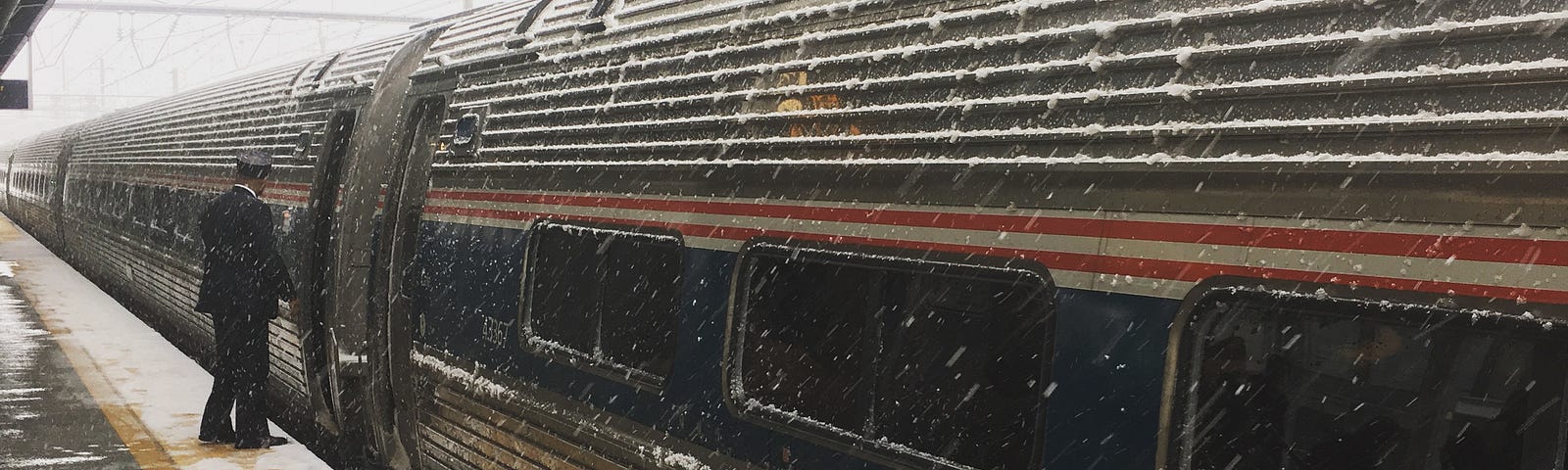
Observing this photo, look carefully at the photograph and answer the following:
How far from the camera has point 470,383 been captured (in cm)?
536

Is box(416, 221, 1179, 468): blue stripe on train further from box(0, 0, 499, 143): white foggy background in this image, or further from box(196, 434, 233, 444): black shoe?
box(0, 0, 499, 143): white foggy background

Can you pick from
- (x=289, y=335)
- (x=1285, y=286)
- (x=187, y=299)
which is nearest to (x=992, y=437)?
(x=1285, y=286)

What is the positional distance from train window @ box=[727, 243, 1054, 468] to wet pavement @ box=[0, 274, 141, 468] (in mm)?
4506

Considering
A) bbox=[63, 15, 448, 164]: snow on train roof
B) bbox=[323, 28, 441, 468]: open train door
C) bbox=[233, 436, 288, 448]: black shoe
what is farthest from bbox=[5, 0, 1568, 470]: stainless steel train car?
bbox=[63, 15, 448, 164]: snow on train roof

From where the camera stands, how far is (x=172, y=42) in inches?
1384

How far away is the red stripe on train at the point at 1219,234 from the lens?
199 centimetres

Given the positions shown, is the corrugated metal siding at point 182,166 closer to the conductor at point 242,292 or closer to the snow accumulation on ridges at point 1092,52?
the conductor at point 242,292

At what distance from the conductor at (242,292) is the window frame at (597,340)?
233cm

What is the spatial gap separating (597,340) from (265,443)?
131 inches

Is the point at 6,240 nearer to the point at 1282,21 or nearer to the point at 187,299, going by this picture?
the point at 187,299

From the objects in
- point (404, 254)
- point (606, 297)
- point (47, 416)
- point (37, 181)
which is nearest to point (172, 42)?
point (37, 181)

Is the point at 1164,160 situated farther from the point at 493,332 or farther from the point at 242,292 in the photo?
the point at 242,292

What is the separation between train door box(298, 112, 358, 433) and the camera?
6.82 m

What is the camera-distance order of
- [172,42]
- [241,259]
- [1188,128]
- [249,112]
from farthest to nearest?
[172,42] < [249,112] < [241,259] < [1188,128]
